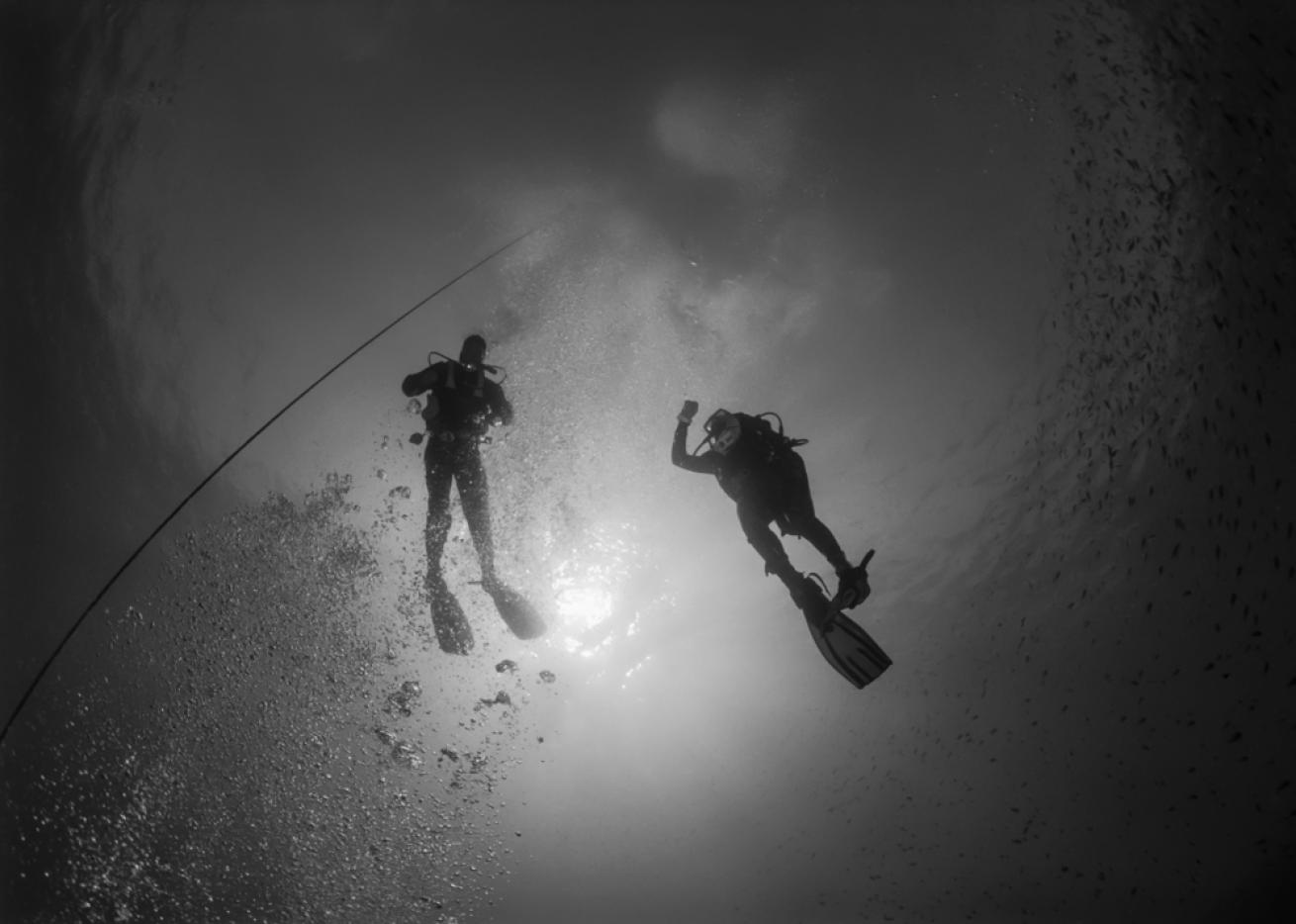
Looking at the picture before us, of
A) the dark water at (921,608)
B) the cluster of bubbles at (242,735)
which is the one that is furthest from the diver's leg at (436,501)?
the cluster of bubbles at (242,735)

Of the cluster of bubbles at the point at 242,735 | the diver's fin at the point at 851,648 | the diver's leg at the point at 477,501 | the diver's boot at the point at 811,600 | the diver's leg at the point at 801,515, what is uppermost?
the cluster of bubbles at the point at 242,735

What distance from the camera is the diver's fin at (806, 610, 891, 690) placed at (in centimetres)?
674

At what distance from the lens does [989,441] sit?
1830cm

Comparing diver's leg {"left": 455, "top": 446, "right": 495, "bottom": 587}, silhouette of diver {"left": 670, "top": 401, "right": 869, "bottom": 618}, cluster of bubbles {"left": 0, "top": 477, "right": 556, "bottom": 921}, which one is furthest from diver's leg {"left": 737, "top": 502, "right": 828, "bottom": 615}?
cluster of bubbles {"left": 0, "top": 477, "right": 556, "bottom": 921}

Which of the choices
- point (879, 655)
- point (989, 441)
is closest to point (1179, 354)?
point (989, 441)

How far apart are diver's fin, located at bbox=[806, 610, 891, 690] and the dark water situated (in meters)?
9.22

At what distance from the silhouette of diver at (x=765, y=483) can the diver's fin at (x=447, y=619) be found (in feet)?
12.8

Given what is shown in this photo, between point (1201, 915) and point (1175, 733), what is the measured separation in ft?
38.0

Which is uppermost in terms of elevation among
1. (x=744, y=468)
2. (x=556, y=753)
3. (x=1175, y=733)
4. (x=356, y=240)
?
(x=356, y=240)

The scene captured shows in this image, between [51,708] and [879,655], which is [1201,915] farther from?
[51,708]

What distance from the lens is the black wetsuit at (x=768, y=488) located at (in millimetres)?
7047

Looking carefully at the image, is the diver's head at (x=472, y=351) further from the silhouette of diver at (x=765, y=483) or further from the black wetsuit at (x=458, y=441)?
the silhouette of diver at (x=765, y=483)

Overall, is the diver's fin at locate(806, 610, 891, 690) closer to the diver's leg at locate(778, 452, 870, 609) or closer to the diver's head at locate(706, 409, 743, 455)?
the diver's leg at locate(778, 452, 870, 609)

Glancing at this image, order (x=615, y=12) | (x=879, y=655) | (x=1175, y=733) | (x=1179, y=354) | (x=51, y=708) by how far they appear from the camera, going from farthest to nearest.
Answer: (x=1175, y=733) → (x=51, y=708) → (x=1179, y=354) → (x=615, y=12) → (x=879, y=655)
